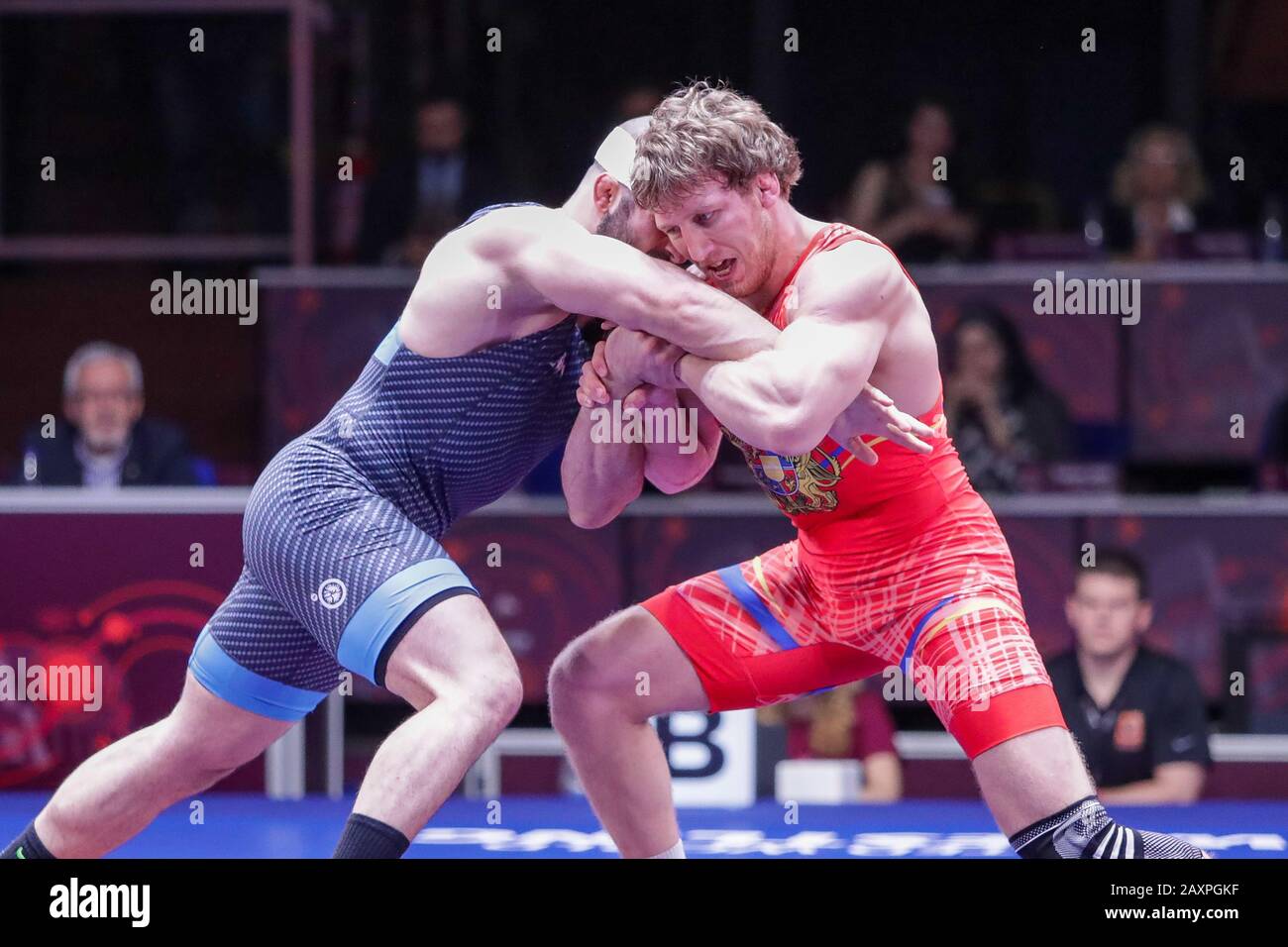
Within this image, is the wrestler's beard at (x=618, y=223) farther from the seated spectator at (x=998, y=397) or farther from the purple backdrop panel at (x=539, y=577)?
the seated spectator at (x=998, y=397)

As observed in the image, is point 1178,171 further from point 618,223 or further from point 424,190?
point 618,223

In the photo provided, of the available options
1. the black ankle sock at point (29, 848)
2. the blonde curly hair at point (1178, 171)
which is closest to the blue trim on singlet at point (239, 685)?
the black ankle sock at point (29, 848)

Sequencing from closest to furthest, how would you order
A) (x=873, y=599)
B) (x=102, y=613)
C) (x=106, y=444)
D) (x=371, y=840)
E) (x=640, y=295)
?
(x=371, y=840)
(x=640, y=295)
(x=873, y=599)
(x=102, y=613)
(x=106, y=444)

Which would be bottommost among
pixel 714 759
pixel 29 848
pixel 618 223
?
pixel 714 759

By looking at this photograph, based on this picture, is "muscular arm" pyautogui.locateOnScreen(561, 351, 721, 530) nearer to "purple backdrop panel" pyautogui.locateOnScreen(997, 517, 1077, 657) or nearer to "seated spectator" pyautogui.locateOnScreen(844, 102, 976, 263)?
"purple backdrop panel" pyautogui.locateOnScreen(997, 517, 1077, 657)

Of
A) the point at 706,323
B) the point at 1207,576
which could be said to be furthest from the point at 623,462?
the point at 1207,576

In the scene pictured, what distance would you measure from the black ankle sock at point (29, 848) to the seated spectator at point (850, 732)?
2.15m

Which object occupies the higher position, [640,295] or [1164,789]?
[640,295]

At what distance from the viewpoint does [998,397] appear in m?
5.54

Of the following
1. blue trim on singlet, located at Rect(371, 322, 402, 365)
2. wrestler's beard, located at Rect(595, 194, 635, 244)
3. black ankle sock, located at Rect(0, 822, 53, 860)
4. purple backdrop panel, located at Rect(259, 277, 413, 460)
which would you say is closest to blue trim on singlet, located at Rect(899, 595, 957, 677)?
wrestler's beard, located at Rect(595, 194, 635, 244)

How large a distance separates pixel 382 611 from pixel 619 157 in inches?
36.8

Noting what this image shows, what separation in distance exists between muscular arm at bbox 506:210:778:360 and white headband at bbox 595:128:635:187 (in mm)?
213

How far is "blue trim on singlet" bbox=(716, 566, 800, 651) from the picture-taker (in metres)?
3.11
